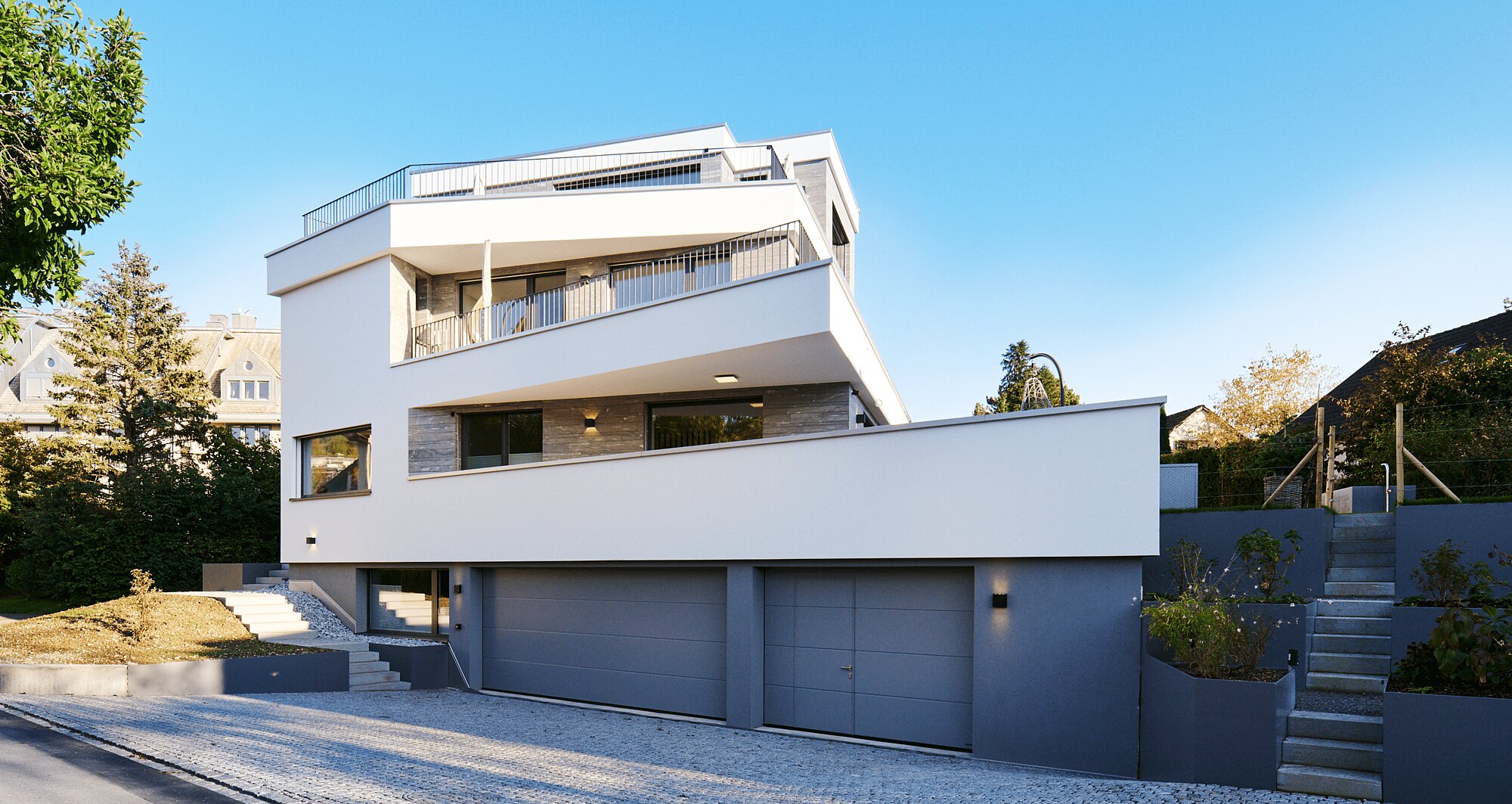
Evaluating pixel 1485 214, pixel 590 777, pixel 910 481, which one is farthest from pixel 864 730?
pixel 1485 214

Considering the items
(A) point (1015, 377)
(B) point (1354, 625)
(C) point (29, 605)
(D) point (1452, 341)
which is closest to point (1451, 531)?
(B) point (1354, 625)

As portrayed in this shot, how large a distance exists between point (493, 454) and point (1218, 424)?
97.8 feet

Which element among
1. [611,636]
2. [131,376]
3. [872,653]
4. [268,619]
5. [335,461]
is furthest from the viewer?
[131,376]

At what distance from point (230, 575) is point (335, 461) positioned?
13.6ft

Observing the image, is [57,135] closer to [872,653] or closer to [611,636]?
[611,636]

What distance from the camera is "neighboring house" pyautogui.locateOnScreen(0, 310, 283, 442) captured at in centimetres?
4703

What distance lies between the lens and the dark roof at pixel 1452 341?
21.9 m

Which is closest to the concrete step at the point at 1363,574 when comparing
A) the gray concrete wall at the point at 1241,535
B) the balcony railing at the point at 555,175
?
the gray concrete wall at the point at 1241,535

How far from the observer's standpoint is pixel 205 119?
45.9ft

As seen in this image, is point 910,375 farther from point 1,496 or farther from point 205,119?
point 1,496

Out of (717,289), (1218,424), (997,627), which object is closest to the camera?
(997,627)

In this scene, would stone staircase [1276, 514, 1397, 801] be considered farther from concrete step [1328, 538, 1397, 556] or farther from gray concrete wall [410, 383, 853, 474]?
gray concrete wall [410, 383, 853, 474]

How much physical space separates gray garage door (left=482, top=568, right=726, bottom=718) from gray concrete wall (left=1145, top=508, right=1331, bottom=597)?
5.73m

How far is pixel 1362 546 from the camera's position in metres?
11.5
